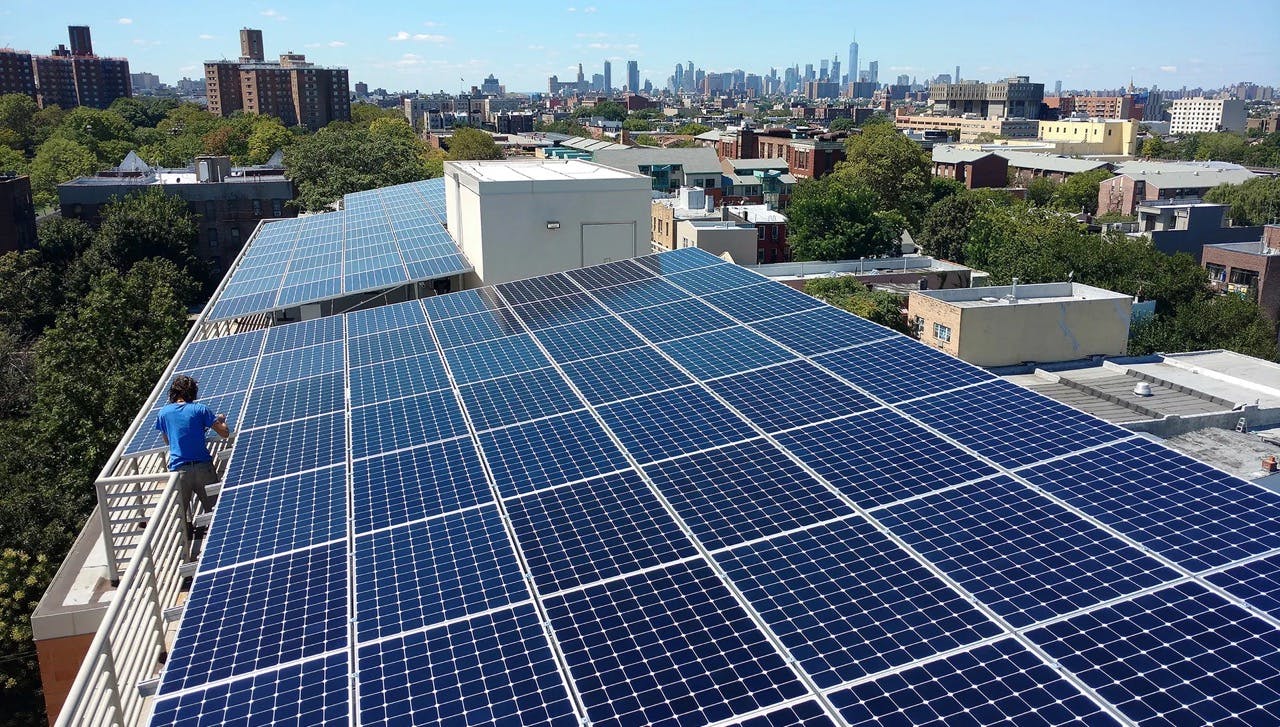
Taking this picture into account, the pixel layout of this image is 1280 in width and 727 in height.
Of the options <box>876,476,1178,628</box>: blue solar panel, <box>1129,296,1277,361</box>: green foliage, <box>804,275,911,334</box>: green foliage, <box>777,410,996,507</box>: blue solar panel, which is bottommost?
<box>1129,296,1277,361</box>: green foliage

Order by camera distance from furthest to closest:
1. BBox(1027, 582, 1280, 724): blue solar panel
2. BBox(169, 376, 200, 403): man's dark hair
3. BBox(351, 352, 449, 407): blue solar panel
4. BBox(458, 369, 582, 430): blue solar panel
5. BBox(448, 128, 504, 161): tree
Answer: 1. BBox(448, 128, 504, 161): tree
2. BBox(351, 352, 449, 407): blue solar panel
3. BBox(458, 369, 582, 430): blue solar panel
4. BBox(169, 376, 200, 403): man's dark hair
5. BBox(1027, 582, 1280, 724): blue solar panel

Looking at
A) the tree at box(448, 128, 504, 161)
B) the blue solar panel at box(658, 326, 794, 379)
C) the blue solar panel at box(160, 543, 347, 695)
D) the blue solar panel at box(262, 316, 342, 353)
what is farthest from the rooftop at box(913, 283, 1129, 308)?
the tree at box(448, 128, 504, 161)

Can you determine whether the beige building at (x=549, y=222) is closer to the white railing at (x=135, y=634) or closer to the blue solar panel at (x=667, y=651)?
the white railing at (x=135, y=634)

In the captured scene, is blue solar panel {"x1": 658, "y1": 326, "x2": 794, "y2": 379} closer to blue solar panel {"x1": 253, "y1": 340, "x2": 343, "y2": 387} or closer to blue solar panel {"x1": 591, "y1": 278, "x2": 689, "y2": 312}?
blue solar panel {"x1": 591, "y1": 278, "x2": 689, "y2": 312}

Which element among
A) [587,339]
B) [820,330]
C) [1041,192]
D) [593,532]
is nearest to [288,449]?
[587,339]

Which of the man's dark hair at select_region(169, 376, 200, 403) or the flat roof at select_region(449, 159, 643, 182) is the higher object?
the flat roof at select_region(449, 159, 643, 182)

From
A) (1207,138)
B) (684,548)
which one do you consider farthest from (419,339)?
(1207,138)

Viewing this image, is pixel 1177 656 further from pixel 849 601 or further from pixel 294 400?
pixel 294 400
